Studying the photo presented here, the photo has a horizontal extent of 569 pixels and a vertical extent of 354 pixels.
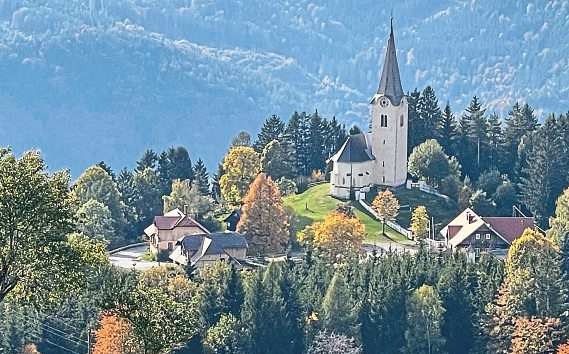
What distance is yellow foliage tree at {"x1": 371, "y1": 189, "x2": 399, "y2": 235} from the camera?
10169 cm

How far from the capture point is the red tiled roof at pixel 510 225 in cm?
9706

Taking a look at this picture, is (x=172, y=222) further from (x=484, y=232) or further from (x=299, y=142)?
(x=299, y=142)

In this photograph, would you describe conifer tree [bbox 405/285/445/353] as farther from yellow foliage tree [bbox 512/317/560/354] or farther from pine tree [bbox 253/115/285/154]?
pine tree [bbox 253/115/285/154]

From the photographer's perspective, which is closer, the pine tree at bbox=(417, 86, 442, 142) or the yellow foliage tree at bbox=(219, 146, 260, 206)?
the yellow foliage tree at bbox=(219, 146, 260, 206)

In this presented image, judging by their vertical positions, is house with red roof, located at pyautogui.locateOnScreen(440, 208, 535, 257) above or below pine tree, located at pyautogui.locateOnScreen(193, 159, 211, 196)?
below

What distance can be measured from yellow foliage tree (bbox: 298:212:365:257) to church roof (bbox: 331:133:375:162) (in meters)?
13.9

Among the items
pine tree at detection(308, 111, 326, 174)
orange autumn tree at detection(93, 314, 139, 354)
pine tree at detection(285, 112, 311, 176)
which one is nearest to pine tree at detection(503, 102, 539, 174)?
pine tree at detection(308, 111, 326, 174)

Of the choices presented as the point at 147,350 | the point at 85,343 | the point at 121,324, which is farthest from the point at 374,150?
the point at 147,350

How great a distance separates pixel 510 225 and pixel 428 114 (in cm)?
1890

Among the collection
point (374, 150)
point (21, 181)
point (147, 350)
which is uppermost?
point (374, 150)

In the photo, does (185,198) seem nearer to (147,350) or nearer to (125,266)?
(125,266)

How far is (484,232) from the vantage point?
97.1m

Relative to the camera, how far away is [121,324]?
6531cm

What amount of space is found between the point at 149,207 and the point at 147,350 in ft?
236
